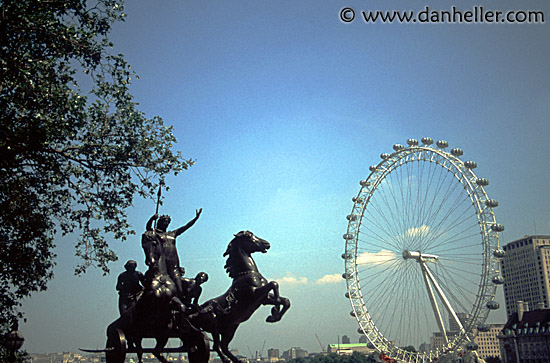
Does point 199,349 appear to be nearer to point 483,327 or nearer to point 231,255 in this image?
point 231,255

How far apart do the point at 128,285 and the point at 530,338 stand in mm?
85591

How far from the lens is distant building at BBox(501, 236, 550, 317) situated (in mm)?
117125

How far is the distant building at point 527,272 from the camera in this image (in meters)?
117

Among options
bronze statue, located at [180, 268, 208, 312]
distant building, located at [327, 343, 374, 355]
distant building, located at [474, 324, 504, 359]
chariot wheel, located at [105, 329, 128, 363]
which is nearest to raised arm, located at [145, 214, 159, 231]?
bronze statue, located at [180, 268, 208, 312]

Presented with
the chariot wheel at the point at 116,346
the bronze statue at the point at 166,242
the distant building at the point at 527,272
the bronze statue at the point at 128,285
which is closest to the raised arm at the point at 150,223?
the bronze statue at the point at 166,242

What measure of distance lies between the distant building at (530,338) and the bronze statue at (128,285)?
7820 centimetres

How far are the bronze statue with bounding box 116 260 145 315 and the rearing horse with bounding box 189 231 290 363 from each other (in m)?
1.43

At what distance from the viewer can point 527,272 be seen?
122 meters

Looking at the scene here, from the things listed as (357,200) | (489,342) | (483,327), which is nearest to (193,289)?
(483,327)

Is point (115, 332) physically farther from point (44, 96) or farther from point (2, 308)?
point (44, 96)

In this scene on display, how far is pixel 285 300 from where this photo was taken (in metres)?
12.6

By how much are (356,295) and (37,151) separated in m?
39.4

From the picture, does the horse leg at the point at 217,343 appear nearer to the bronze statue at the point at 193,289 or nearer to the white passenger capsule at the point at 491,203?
the bronze statue at the point at 193,289

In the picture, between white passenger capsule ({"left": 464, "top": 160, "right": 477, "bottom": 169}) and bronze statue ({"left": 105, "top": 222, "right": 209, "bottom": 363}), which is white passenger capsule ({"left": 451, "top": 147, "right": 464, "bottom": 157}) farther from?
bronze statue ({"left": 105, "top": 222, "right": 209, "bottom": 363})
